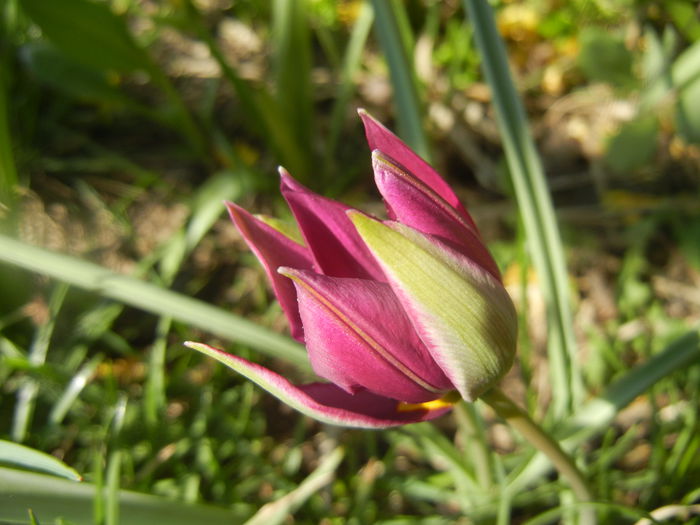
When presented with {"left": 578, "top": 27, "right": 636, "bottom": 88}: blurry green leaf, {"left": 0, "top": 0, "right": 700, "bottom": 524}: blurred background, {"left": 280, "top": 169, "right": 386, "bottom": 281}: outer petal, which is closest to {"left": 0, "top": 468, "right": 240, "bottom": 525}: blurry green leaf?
{"left": 0, "top": 0, "right": 700, "bottom": 524}: blurred background

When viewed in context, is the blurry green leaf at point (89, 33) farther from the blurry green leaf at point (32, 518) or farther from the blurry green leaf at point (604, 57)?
the blurry green leaf at point (32, 518)


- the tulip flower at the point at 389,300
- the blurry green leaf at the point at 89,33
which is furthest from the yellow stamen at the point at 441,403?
the blurry green leaf at the point at 89,33

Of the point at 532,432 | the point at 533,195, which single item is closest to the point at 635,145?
the point at 533,195

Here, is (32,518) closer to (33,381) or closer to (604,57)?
(33,381)

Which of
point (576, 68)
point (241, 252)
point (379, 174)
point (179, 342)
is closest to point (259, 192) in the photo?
point (241, 252)

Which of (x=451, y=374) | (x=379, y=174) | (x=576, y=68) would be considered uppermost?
(x=576, y=68)

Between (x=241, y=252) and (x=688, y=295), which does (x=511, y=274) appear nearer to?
(x=688, y=295)
